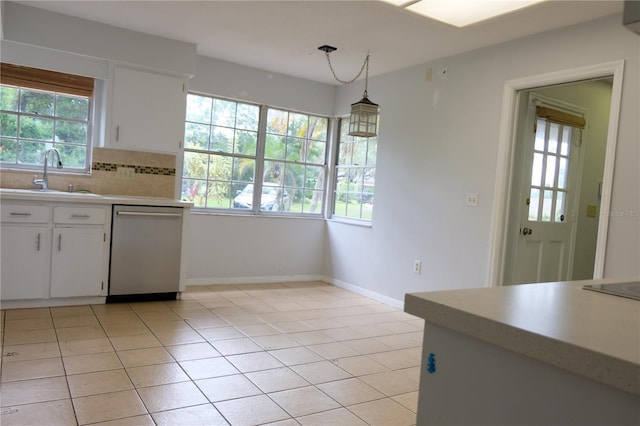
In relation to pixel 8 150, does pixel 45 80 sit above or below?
above

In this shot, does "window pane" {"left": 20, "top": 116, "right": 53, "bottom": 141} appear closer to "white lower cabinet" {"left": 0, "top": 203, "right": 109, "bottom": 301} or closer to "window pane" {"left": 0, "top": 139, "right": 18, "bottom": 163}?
"window pane" {"left": 0, "top": 139, "right": 18, "bottom": 163}

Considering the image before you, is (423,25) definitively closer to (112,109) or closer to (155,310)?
(112,109)

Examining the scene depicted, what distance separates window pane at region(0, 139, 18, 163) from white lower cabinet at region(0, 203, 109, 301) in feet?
2.28

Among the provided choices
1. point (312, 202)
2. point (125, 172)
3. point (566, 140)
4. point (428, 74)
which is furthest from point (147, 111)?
point (566, 140)

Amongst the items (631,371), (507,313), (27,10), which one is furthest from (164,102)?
(631,371)

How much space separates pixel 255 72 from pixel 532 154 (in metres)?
2.95

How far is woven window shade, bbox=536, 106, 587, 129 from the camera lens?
3746mm

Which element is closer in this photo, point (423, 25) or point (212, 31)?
point (423, 25)

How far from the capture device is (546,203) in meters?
3.89

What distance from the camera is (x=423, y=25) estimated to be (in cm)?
336

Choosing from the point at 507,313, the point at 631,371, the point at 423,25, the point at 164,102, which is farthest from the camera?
the point at 164,102

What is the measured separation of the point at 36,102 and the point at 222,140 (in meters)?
1.73

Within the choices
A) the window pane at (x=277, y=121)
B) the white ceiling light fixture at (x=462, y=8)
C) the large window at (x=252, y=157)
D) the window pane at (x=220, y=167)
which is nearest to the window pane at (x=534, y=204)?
the white ceiling light fixture at (x=462, y=8)

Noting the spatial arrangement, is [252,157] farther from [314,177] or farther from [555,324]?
[555,324]
